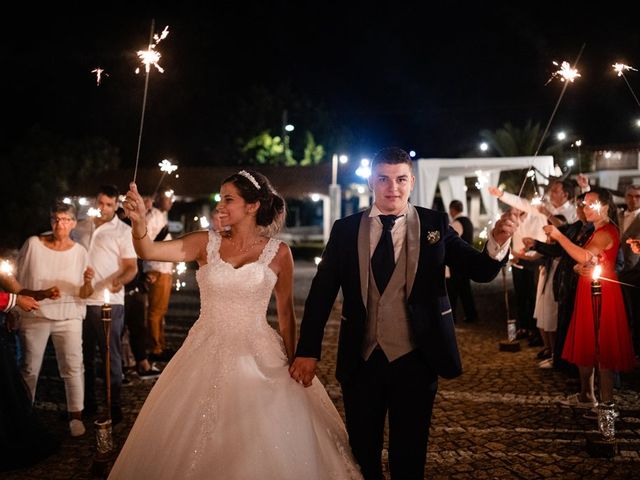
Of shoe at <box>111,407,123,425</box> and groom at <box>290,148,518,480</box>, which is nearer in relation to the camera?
groom at <box>290,148,518,480</box>

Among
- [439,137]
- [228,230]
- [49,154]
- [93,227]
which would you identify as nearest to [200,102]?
[49,154]

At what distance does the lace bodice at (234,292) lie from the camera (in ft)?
12.2

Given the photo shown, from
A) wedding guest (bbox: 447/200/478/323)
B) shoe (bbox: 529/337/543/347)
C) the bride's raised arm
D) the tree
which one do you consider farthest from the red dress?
the tree

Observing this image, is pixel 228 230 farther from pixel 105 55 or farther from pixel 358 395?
pixel 105 55

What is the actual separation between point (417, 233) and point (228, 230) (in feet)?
4.27

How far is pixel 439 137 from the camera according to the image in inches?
1793

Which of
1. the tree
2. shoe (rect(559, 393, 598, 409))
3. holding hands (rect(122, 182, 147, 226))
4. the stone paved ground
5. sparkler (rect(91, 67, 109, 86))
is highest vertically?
the tree

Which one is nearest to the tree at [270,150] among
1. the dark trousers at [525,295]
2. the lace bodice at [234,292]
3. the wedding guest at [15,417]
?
the dark trousers at [525,295]

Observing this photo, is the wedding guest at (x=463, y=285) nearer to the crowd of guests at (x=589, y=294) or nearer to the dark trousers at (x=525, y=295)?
the dark trousers at (x=525, y=295)

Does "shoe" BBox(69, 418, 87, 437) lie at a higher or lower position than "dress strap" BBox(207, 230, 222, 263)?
lower

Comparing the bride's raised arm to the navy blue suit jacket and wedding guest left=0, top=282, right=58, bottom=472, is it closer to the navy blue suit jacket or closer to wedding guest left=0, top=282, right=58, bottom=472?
the navy blue suit jacket

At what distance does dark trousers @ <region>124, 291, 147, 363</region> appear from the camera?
7.03 metres

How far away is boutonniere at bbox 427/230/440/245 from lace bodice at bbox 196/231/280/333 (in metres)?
1.04

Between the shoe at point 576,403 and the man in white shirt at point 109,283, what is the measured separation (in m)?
4.23
